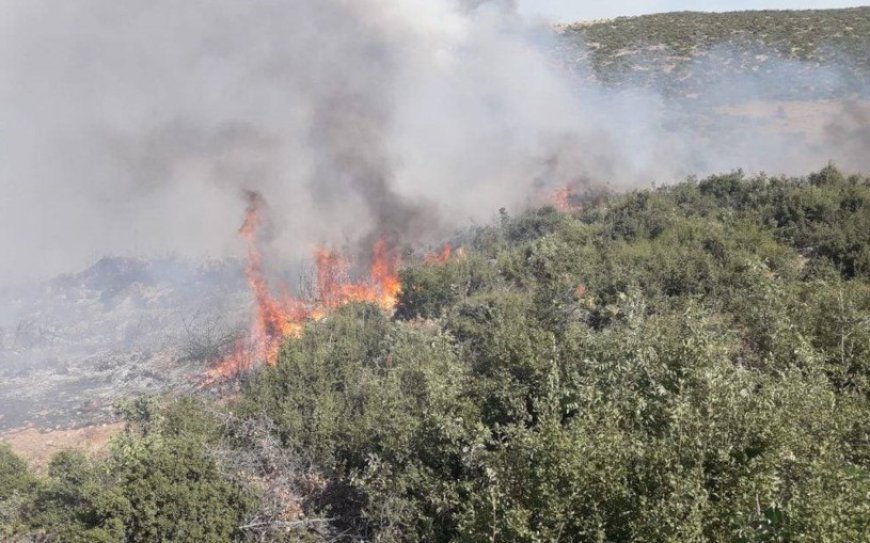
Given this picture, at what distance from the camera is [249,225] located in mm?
33812

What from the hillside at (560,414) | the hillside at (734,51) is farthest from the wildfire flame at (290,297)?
the hillside at (734,51)

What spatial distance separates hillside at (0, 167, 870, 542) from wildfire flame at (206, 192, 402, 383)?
239 cm

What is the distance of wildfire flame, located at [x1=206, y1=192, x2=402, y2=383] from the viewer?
82.7 ft

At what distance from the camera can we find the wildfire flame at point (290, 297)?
25.2 meters

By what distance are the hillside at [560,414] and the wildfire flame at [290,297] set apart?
2.39 m

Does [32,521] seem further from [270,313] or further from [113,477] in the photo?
[270,313]

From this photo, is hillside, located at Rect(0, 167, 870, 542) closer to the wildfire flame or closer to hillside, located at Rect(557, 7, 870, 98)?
the wildfire flame

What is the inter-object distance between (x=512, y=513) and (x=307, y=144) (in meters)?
30.8

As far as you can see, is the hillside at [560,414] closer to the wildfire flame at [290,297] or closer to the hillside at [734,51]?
the wildfire flame at [290,297]

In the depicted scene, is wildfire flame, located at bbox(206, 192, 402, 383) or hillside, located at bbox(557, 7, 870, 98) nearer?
wildfire flame, located at bbox(206, 192, 402, 383)

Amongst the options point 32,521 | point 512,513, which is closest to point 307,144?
point 32,521

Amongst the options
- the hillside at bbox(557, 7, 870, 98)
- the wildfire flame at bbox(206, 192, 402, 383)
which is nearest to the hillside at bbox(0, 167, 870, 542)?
the wildfire flame at bbox(206, 192, 402, 383)

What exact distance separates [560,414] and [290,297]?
840 inches

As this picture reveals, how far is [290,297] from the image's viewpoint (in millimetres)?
29875
